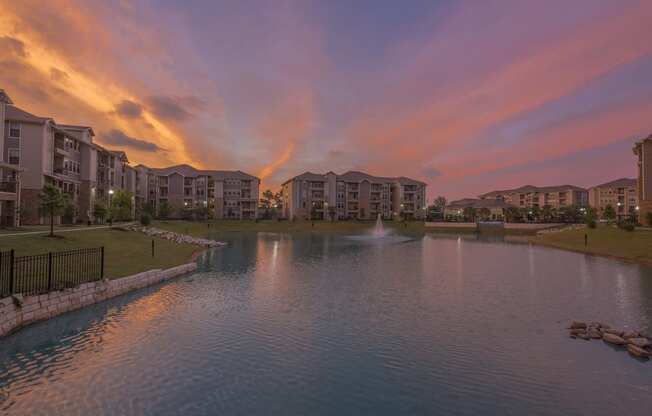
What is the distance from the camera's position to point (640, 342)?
11617mm

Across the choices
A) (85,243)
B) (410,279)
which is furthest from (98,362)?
(85,243)

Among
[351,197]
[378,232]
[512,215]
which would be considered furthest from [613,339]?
[512,215]

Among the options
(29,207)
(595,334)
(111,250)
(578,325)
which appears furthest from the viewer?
(29,207)

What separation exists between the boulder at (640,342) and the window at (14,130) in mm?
61720

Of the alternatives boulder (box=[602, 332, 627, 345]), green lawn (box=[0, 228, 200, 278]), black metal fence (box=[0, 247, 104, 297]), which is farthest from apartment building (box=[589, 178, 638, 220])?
black metal fence (box=[0, 247, 104, 297])

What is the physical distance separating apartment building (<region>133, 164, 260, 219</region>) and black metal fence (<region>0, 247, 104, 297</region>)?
76.7m

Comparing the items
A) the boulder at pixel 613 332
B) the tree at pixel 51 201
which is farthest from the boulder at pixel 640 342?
the tree at pixel 51 201

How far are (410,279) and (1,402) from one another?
21.1 metres

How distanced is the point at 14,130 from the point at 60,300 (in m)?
43.4

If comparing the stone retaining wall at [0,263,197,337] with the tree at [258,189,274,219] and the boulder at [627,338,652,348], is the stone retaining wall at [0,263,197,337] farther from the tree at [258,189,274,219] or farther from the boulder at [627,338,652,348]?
the tree at [258,189,274,219]

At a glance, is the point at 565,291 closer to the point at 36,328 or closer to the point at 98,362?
the point at 98,362

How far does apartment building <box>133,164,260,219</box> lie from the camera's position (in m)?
97.1

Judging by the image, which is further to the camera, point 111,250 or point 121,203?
point 121,203

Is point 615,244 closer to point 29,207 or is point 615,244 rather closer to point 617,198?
point 29,207
